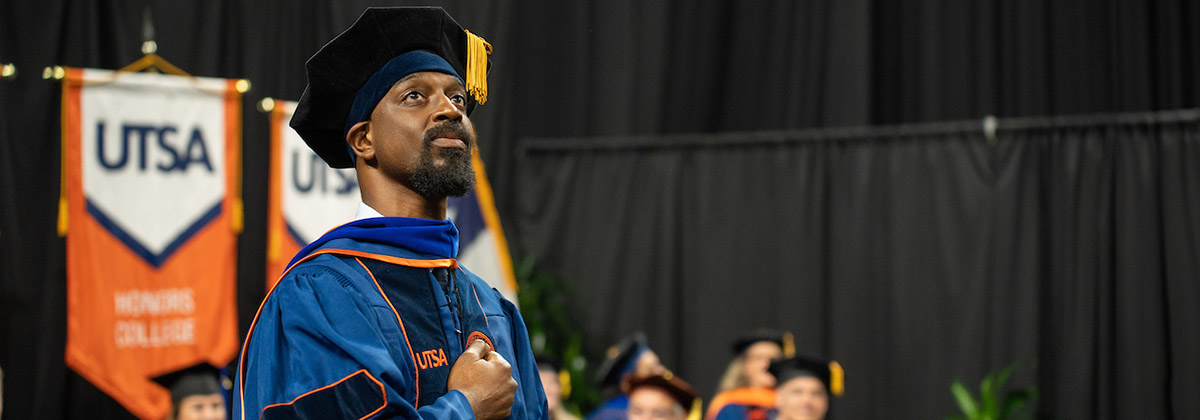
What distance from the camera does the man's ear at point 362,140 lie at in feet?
5.04

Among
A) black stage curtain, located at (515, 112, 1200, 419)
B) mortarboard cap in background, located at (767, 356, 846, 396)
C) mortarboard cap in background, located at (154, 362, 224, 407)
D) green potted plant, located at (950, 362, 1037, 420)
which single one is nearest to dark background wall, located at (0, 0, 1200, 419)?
black stage curtain, located at (515, 112, 1200, 419)

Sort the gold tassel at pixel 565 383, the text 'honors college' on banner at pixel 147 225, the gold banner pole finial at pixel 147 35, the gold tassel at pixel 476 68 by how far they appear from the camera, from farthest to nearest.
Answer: the gold tassel at pixel 565 383, the gold banner pole finial at pixel 147 35, the text 'honors college' on banner at pixel 147 225, the gold tassel at pixel 476 68

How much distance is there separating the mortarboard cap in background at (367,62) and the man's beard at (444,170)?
89mm

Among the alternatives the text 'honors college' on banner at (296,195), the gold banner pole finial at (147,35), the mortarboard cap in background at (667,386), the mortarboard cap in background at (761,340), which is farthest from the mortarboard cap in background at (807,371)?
the gold banner pole finial at (147,35)

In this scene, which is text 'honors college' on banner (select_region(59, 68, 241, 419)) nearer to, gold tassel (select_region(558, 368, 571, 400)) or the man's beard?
gold tassel (select_region(558, 368, 571, 400))

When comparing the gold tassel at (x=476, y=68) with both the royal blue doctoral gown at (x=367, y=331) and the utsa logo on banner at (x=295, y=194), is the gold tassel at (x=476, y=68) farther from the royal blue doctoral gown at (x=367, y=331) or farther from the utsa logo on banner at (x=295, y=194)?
the utsa logo on banner at (x=295, y=194)

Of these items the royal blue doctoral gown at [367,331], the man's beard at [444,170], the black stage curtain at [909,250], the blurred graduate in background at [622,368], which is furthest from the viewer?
the black stage curtain at [909,250]

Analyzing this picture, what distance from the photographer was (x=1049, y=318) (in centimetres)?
636

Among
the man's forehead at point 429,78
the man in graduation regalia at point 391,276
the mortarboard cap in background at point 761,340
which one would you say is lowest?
the mortarboard cap in background at point 761,340

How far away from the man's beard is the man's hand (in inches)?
8.4

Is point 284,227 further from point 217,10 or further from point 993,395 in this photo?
point 993,395

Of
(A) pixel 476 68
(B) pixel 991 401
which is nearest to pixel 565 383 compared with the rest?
(B) pixel 991 401

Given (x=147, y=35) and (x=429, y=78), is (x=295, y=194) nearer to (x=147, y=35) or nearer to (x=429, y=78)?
(x=147, y=35)

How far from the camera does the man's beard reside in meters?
1.50
